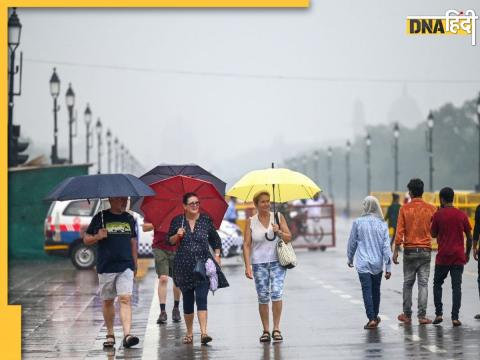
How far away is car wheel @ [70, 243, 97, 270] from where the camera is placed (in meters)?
32.1

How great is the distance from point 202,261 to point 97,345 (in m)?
1.58

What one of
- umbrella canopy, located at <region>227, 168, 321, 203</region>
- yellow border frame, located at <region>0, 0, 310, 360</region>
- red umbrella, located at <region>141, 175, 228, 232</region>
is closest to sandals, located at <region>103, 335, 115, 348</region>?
yellow border frame, located at <region>0, 0, 310, 360</region>

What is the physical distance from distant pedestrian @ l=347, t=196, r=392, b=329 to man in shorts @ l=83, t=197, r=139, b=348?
2.99m

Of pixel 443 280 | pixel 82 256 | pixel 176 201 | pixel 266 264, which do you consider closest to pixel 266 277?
pixel 266 264

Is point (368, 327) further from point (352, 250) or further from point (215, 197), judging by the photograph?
point (215, 197)

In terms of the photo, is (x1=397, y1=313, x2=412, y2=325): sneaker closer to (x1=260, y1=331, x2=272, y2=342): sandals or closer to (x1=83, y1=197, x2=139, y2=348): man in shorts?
(x1=260, y1=331, x2=272, y2=342): sandals

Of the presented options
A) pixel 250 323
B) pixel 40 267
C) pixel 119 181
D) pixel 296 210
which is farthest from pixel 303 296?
pixel 296 210

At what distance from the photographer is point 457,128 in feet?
519

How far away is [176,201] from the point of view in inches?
682

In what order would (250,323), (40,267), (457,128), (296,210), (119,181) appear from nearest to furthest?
(119,181)
(250,323)
(40,267)
(296,210)
(457,128)

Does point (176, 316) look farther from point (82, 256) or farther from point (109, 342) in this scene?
point (82, 256)

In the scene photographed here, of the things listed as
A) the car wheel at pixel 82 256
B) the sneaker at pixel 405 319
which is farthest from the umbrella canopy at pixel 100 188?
the car wheel at pixel 82 256

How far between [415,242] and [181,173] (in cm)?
326

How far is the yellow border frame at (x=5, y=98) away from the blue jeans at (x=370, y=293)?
3468 millimetres
